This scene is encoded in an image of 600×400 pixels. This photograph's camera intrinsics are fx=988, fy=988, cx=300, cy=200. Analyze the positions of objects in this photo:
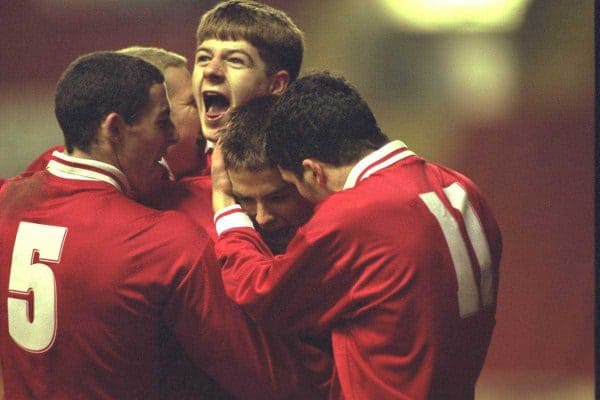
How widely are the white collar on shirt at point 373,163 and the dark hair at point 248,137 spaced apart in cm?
19

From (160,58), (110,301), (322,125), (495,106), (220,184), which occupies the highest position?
(160,58)

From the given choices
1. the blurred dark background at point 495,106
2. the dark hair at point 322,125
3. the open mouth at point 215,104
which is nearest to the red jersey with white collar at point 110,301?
the dark hair at point 322,125

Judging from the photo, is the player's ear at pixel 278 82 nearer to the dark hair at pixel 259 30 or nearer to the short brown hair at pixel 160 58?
the dark hair at pixel 259 30

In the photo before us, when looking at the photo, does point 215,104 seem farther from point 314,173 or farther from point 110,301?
point 110,301

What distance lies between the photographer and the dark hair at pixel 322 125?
1.69 meters

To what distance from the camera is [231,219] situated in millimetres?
1748

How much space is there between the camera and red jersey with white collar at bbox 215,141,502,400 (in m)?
1.61

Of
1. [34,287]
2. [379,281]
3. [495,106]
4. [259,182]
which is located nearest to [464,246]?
[379,281]

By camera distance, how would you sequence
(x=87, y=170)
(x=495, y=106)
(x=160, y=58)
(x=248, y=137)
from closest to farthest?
(x=87, y=170) → (x=248, y=137) → (x=160, y=58) → (x=495, y=106)

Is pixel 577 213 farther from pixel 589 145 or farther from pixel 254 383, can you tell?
pixel 254 383

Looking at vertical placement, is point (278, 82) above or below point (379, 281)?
above

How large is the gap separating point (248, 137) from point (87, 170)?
300 mm

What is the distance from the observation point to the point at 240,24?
205 cm

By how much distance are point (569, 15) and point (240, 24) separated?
2.68 metres
